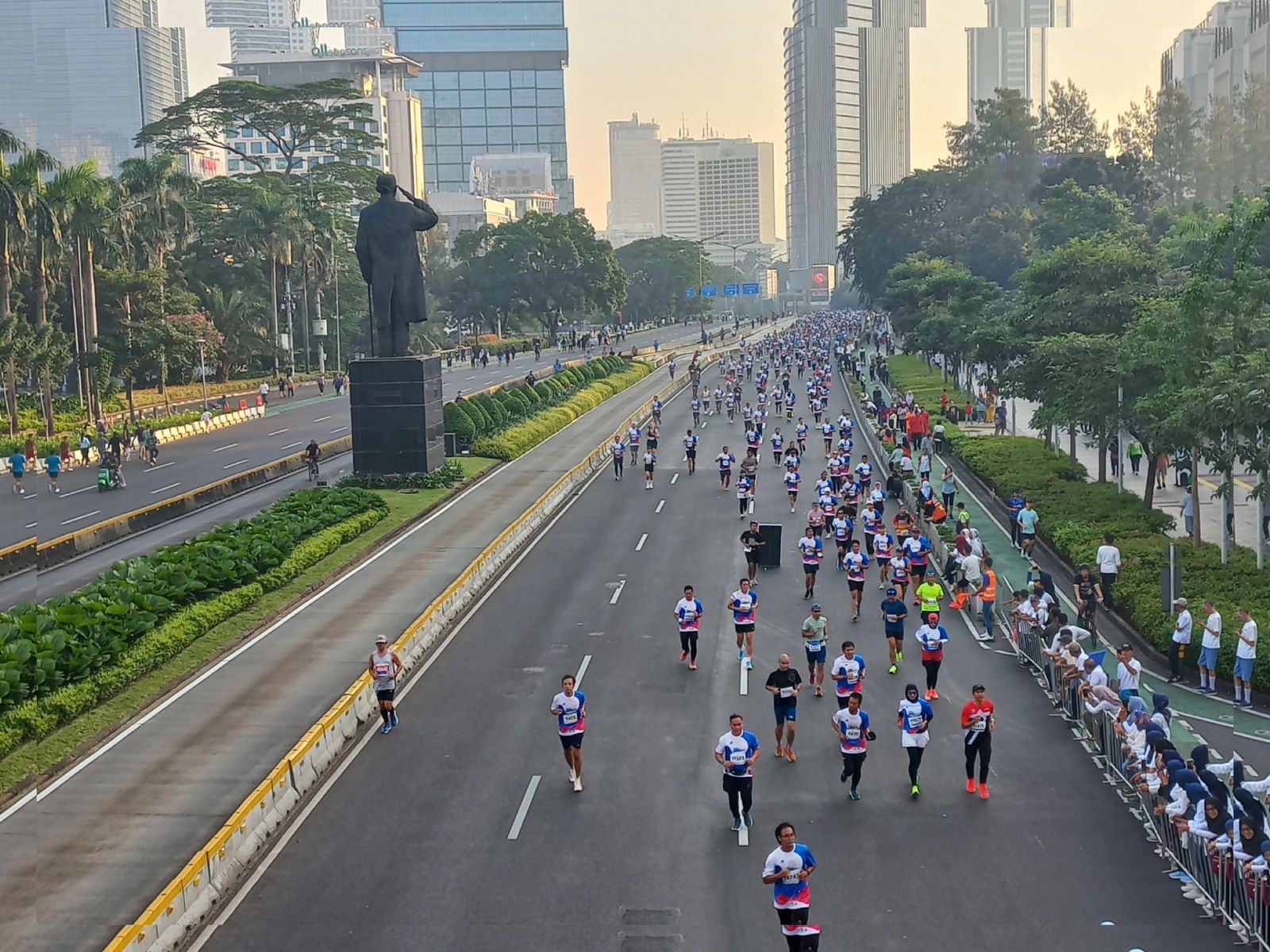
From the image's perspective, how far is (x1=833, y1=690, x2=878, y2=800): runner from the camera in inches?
642

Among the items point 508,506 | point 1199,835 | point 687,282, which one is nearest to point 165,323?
point 508,506

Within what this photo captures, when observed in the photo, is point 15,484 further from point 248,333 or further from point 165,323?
point 248,333

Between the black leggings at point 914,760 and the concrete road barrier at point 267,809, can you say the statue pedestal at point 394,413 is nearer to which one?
the concrete road barrier at point 267,809

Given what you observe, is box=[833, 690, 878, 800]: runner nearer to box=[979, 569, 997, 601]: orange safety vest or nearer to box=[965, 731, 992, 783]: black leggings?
box=[965, 731, 992, 783]: black leggings

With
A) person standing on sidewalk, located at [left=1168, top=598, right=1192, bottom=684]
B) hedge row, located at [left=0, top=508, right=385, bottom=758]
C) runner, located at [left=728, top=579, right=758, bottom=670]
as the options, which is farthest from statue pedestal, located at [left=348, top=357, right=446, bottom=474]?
person standing on sidewalk, located at [left=1168, top=598, right=1192, bottom=684]

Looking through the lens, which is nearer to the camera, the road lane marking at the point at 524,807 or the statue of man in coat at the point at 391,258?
the road lane marking at the point at 524,807

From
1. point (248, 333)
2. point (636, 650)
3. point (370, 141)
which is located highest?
point (370, 141)

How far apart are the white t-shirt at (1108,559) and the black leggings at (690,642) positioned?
26.9 ft

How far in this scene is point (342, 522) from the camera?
34.0 meters

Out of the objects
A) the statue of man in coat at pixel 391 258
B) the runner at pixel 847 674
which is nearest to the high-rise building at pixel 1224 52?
the statue of man in coat at pixel 391 258

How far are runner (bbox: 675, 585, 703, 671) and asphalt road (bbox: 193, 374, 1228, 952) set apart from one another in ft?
1.06

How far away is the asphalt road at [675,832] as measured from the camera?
43.9 ft

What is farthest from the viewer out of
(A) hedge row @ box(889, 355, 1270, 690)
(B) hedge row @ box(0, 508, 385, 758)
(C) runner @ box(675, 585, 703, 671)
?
(A) hedge row @ box(889, 355, 1270, 690)

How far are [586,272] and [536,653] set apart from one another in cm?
10193
